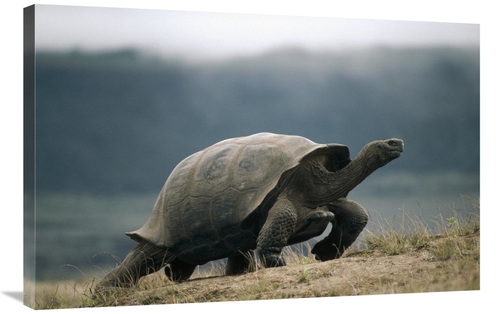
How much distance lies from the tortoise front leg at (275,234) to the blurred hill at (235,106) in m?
1.57

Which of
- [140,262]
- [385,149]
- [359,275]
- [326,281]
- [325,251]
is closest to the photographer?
[326,281]

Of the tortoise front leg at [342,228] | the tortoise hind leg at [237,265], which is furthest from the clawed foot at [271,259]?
the tortoise front leg at [342,228]

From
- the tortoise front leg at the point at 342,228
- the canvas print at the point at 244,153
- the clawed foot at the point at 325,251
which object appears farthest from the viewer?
the clawed foot at the point at 325,251

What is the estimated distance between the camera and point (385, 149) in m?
11.2

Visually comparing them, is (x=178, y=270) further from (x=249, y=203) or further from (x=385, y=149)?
(x=385, y=149)

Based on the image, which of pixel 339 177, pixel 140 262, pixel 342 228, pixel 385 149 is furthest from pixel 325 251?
pixel 140 262

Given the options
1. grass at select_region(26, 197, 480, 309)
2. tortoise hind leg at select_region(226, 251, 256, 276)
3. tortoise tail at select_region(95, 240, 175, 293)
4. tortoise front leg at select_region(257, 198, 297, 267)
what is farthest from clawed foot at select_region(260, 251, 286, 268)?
tortoise tail at select_region(95, 240, 175, 293)

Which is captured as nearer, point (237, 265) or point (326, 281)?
point (326, 281)

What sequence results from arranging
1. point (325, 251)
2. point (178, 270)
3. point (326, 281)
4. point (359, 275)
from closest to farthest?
point (326, 281)
point (359, 275)
point (178, 270)
point (325, 251)

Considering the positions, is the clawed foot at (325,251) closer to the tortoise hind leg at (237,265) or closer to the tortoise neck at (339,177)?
the tortoise neck at (339,177)

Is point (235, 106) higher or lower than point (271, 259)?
higher

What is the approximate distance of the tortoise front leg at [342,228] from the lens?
11.5 meters

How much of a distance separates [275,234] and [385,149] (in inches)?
73.0

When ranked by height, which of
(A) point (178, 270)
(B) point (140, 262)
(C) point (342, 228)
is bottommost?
(A) point (178, 270)
